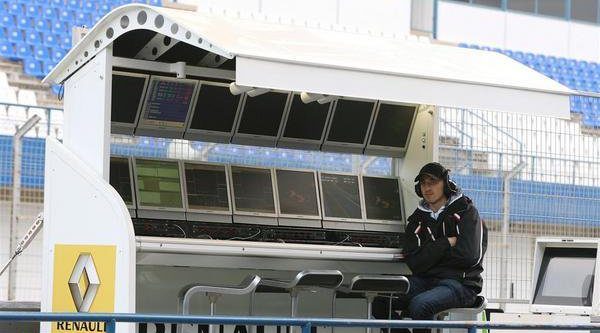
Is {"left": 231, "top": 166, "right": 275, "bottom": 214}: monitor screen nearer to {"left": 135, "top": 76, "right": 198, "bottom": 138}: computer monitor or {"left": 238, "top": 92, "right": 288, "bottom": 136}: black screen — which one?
{"left": 238, "top": 92, "right": 288, "bottom": 136}: black screen

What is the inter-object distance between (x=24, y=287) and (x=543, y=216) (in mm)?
4866

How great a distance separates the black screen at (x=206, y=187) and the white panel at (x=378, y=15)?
1535 centimetres

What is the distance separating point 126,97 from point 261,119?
1030 mm

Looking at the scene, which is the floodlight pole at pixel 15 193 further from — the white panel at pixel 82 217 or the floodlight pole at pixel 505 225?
the floodlight pole at pixel 505 225

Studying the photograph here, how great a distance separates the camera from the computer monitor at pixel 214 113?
7.42 metres

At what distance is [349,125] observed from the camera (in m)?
7.98

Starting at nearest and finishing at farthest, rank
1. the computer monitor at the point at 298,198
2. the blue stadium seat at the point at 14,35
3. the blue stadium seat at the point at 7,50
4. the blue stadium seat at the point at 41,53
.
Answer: the computer monitor at the point at 298,198 → the blue stadium seat at the point at 7,50 → the blue stadium seat at the point at 41,53 → the blue stadium seat at the point at 14,35

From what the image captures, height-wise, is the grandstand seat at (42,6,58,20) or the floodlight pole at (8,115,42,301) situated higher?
the grandstand seat at (42,6,58,20)

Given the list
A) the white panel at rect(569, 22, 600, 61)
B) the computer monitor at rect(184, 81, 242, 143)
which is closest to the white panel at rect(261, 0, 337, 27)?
the white panel at rect(569, 22, 600, 61)

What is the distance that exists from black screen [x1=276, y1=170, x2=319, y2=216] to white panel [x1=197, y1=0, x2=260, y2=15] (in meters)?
12.6

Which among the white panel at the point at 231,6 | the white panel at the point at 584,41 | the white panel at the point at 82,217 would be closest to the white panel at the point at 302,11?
the white panel at the point at 231,6

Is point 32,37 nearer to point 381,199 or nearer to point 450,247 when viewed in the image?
point 381,199

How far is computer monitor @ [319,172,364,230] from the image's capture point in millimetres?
7723

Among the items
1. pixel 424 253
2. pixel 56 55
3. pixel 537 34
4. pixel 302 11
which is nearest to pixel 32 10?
pixel 56 55
